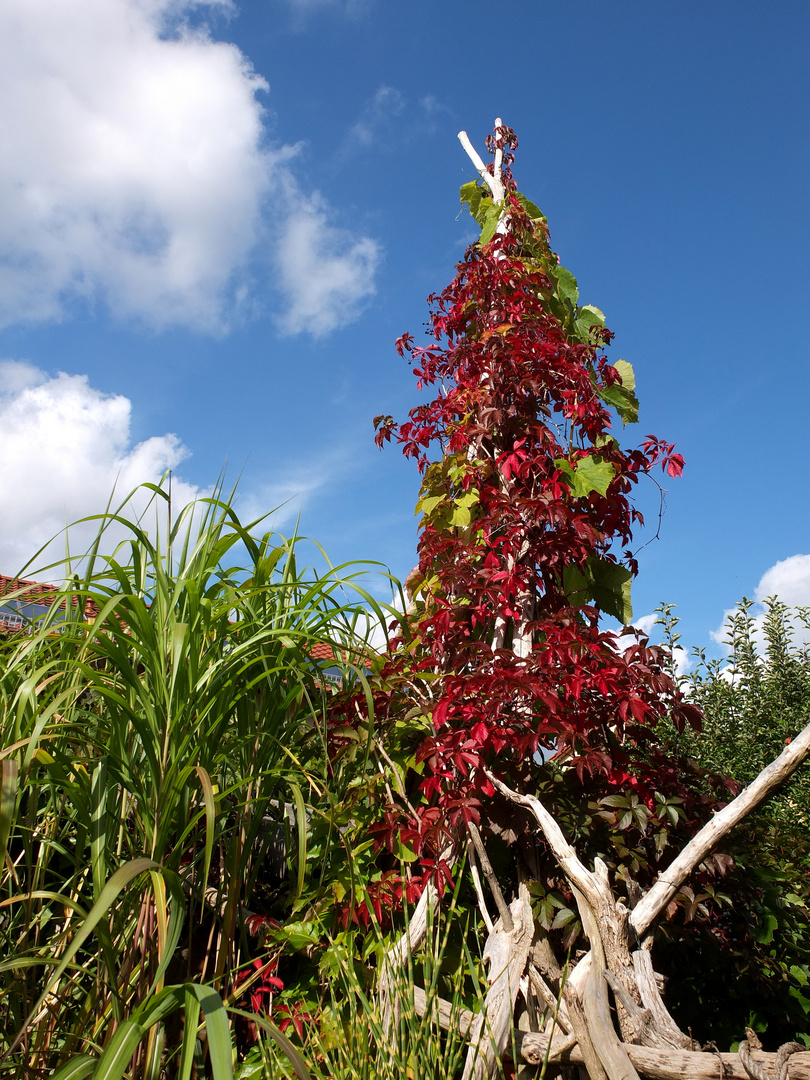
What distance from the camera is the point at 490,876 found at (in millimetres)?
1936

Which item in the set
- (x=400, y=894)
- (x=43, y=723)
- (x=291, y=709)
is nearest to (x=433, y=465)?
(x=291, y=709)

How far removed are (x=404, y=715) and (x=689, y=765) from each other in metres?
0.96

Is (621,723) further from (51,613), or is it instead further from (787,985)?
(51,613)

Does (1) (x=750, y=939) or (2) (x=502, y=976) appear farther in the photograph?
(1) (x=750, y=939)

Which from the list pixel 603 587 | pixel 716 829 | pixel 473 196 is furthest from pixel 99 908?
pixel 473 196

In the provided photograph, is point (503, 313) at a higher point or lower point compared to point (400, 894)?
higher

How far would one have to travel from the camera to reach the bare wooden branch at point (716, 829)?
1.60 metres

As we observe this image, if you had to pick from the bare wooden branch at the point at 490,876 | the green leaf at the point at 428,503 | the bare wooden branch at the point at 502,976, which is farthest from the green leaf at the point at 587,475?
the bare wooden branch at the point at 502,976

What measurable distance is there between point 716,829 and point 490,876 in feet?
2.12

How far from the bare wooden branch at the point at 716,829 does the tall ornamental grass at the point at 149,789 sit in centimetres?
89

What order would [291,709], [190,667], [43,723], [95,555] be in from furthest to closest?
[291,709]
[95,555]
[190,667]
[43,723]

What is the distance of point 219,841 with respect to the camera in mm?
1835

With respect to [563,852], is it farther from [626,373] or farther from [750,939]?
[626,373]

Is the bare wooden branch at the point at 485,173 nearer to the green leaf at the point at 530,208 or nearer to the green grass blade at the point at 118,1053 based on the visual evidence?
the green leaf at the point at 530,208
